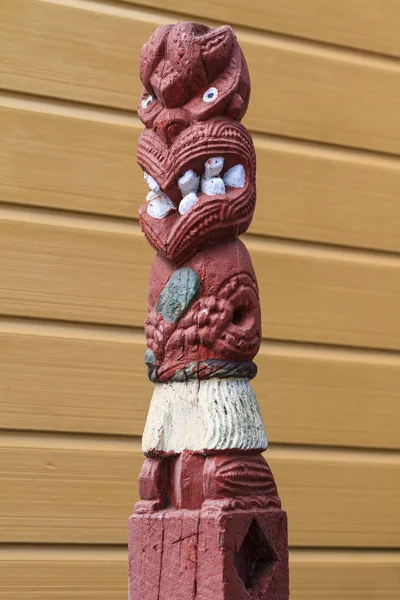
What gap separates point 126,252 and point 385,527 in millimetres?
1509

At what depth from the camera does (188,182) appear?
2.47m

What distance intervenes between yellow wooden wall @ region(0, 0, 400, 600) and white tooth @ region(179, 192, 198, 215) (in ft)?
3.93

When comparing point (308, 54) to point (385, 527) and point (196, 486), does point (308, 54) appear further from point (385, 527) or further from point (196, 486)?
point (196, 486)

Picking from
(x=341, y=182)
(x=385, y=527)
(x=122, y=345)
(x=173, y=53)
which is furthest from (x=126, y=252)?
(x=385, y=527)

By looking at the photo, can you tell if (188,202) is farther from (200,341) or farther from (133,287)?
(133,287)

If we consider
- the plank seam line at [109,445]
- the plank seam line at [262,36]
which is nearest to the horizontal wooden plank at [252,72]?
the plank seam line at [262,36]

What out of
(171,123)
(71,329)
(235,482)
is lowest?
(235,482)

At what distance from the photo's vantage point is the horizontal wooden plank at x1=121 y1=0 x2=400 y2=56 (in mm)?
3902

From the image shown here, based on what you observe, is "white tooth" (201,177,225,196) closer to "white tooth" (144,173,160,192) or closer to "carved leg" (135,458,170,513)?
"white tooth" (144,173,160,192)

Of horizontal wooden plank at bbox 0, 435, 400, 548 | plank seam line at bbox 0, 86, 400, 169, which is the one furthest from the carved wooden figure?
plank seam line at bbox 0, 86, 400, 169

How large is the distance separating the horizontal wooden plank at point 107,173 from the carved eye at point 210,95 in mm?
1248

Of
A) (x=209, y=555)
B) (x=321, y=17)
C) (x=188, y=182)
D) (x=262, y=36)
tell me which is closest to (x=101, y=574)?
(x=209, y=555)

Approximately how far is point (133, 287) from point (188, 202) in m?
1.24

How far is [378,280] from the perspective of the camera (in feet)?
13.3
